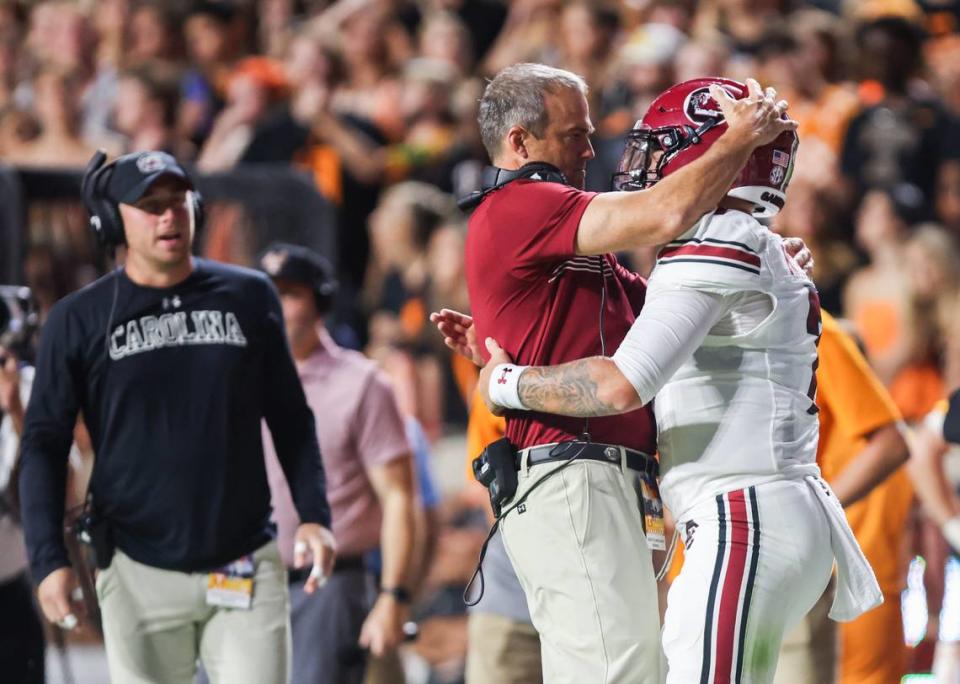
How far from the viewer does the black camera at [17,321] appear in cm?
617

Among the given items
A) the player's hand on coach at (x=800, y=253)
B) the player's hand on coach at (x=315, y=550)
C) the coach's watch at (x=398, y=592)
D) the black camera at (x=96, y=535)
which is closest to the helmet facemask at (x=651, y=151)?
the player's hand on coach at (x=800, y=253)

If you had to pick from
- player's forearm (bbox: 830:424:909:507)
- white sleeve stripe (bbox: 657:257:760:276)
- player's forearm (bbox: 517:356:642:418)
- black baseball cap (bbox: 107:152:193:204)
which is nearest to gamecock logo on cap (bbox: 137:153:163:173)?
black baseball cap (bbox: 107:152:193:204)

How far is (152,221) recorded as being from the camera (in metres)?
Result: 5.09

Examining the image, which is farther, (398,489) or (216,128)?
(216,128)

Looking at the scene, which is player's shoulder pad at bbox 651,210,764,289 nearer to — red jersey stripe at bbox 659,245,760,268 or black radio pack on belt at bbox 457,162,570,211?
red jersey stripe at bbox 659,245,760,268

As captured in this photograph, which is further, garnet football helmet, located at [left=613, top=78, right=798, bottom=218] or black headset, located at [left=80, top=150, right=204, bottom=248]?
black headset, located at [left=80, top=150, right=204, bottom=248]

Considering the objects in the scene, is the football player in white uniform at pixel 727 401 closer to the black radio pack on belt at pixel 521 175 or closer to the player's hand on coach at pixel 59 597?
the black radio pack on belt at pixel 521 175

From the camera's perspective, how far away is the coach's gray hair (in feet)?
14.2

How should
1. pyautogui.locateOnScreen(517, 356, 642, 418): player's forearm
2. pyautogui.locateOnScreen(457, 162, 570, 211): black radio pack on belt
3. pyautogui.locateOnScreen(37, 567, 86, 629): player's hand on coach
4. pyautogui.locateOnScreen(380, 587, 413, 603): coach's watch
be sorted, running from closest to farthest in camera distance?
pyautogui.locateOnScreen(517, 356, 642, 418): player's forearm < pyautogui.locateOnScreen(457, 162, 570, 211): black radio pack on belt < pyautogui.locateOnScreen(37, 567, 86, 629): player's hand on coach < pyautogui.locateOnScreen(380, 587, 413, 603): coach's watch

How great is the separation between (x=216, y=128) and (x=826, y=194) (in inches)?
191

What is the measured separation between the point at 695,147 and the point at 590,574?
1.15 m

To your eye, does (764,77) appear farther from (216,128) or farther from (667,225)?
(667,225)

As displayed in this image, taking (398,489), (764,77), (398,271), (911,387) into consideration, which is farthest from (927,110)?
(398,489)

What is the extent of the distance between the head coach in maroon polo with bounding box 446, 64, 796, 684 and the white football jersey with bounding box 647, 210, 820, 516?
0.33 ft
